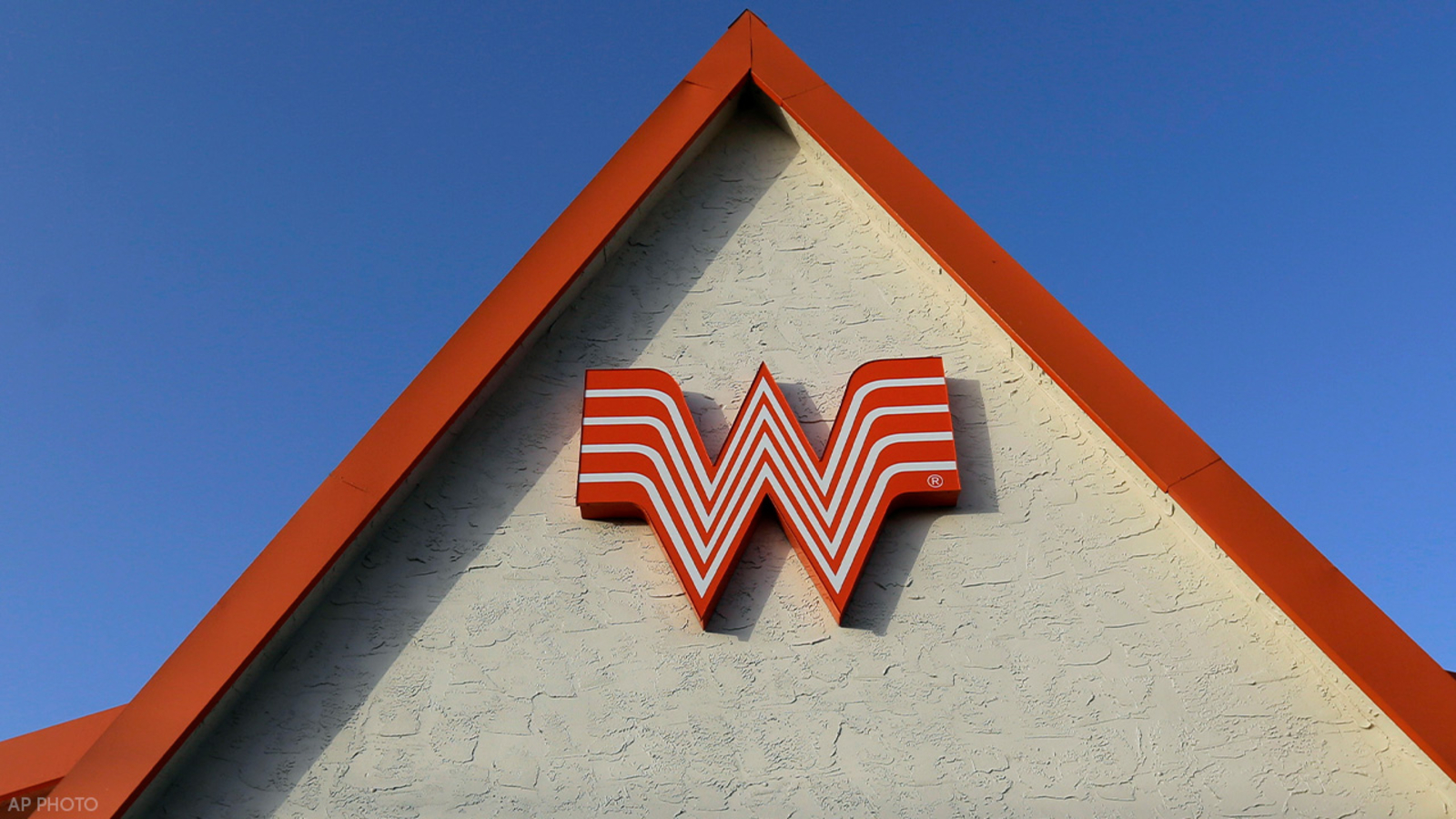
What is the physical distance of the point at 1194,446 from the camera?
4.04m

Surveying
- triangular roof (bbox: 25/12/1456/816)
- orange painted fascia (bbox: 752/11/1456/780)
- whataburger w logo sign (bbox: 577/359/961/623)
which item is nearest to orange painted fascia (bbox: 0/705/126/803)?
triangular roof (bbox: 25/12/1456/816)

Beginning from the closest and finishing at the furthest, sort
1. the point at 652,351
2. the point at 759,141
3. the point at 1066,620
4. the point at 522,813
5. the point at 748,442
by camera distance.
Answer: the point at 522,813, the point at 1066,620, the point at 748,442, the point at 652,351, the point at 759,141

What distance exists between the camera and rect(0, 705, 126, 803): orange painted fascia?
3830 mm

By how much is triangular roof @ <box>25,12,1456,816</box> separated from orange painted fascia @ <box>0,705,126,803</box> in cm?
51

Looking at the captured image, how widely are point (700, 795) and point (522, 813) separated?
66 cm

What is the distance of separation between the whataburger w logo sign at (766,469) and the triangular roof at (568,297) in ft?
1.69

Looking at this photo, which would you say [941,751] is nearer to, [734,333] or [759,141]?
[734,333]

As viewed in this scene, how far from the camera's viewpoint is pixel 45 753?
12.9 feet

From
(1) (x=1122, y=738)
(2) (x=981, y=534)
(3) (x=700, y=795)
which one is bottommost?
(3) (x=700, y=795)

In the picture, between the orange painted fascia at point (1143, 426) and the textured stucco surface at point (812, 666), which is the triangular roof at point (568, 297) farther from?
the textured stucco surface at point (812, 666)

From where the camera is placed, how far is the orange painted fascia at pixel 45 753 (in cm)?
383

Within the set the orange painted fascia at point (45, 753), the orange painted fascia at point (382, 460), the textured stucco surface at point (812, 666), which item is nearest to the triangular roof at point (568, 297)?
the orange painted fascia at point (382, 460)

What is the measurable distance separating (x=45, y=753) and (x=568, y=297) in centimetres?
282

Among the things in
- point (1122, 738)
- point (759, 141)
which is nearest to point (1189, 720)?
point (1122, 738)
